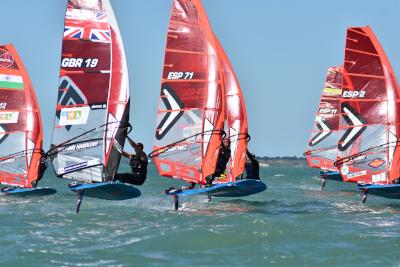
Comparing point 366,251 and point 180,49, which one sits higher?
point 180,49

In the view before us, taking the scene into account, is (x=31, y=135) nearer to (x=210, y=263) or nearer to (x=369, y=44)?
(x=369, y=44)

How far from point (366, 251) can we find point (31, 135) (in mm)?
15368

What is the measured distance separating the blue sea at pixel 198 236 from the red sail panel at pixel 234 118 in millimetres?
2862

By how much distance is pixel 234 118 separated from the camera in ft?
94.8

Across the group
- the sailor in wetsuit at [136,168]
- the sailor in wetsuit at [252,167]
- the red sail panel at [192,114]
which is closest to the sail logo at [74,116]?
the sailor in wetsuit at [136,168]

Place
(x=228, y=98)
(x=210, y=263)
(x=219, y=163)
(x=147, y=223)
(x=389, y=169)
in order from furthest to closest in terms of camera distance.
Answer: (x=228, y=98)
(x=389, y=169)
(x=219, y=163)
(x=147, y=223)
(x=210, y=263)

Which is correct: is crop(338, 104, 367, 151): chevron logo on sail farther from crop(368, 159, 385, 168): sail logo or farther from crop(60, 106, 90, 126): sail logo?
crop(60, 106, 90, 126): sail logo

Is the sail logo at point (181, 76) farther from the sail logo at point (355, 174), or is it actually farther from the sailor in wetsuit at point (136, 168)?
the sail logo at point (355, 174)

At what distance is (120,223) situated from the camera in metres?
19.9

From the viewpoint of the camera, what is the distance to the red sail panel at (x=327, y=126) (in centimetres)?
4162

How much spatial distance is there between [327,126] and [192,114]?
2025 cm

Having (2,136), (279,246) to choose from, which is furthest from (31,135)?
(279,246)

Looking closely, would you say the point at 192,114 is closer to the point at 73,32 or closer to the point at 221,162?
the point at 221,162

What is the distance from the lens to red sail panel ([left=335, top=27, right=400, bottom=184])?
26.4 meters
